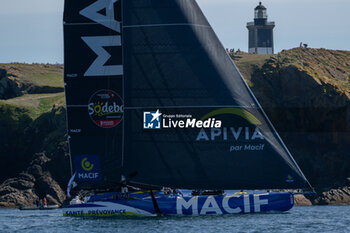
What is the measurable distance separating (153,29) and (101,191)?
921 centimetres

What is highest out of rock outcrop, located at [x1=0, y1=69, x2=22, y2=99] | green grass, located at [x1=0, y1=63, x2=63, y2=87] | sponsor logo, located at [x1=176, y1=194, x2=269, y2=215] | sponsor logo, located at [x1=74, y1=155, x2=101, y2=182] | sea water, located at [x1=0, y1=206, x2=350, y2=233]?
green grass, located at [x1=0, y1=63, x2=63, y2=87]

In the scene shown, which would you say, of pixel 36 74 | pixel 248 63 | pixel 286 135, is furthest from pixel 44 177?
pixel 36 74

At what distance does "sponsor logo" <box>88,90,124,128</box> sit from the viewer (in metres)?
36.6

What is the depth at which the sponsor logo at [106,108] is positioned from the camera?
36.6 meters

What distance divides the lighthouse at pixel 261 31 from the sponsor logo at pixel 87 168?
64690 millimetres

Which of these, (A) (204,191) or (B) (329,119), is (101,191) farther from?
(B) (329,119)

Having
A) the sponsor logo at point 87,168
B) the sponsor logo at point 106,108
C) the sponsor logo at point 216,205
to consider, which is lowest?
the sponsor logo at point 216,205

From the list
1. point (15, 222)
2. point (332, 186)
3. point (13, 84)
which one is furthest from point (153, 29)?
point (13, 84)

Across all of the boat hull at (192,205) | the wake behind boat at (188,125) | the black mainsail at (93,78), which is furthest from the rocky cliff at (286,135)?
the wake behind boat at (188,125)

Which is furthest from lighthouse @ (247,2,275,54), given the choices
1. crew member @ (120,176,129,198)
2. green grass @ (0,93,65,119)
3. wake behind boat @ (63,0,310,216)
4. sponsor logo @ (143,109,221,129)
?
sponsor logo @ (143,109,221,129)

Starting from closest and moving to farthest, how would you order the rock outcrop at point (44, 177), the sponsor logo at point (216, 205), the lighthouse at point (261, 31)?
1. the sponsor logo at point (216, 205)
2. the rock outcrop at point (44, 177)
3. the lighthouse at point (261, 31)

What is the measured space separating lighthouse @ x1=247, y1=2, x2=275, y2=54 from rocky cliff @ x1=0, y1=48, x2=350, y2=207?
2526 cm

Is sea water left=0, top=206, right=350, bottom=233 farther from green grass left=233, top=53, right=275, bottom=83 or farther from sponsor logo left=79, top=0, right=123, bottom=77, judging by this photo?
green grass left=233, top=53, right=275, bottom=83

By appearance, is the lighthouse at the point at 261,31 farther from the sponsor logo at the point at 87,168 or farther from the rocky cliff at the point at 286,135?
the sponsor logo at the point at 87,168
